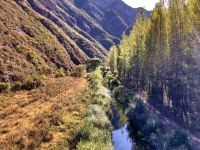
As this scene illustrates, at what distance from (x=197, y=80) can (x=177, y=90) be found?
171 inches

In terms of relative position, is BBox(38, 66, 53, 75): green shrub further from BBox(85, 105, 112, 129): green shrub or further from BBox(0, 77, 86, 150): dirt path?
BBox(85, 105, 112, 129): green shrub

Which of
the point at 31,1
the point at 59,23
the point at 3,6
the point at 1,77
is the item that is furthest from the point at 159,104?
the point at 59,23

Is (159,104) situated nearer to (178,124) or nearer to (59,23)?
(178,124)

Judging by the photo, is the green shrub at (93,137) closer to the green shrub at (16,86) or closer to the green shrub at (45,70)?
the green shrub at (16,86)

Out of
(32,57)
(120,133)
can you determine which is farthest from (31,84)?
(120,133)

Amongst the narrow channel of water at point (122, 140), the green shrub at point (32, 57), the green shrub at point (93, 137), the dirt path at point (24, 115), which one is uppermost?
the green shrub at point (32, 57)

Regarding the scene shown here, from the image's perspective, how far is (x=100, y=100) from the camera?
4172cm

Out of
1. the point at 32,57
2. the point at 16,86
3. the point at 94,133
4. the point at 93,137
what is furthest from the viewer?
the point at 32,57

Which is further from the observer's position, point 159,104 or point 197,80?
point 159,104

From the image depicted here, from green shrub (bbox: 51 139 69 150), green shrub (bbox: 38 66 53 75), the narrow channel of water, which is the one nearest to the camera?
green shrub (bbox: 51 139 69 150)

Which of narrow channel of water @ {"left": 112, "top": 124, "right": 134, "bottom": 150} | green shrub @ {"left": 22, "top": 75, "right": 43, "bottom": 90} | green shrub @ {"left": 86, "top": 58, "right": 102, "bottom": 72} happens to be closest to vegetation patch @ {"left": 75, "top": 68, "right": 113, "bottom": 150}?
narrow channel of water @ {"left": 112, "top": 124, "right": 134, "bottom": 150}

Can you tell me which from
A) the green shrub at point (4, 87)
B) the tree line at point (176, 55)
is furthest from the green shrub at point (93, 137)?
the green shrub at point (4, 87)

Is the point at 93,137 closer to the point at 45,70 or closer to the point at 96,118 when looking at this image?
the point at 96,118

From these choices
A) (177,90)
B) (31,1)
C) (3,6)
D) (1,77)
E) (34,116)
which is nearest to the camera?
(34,116)
